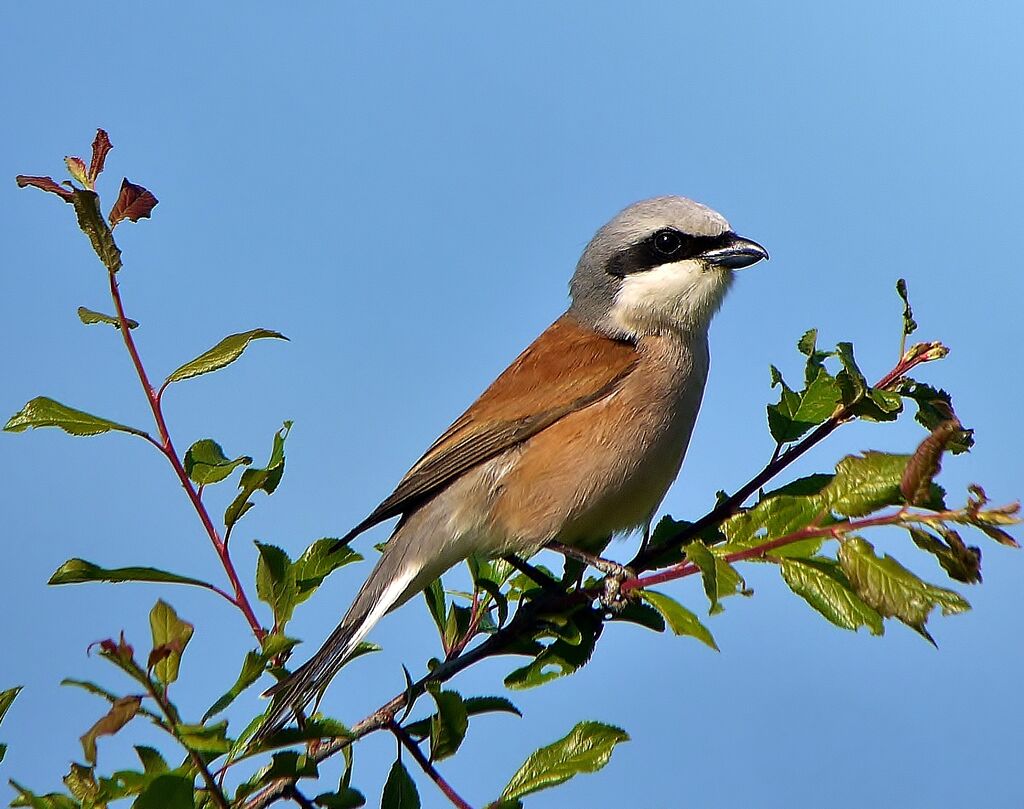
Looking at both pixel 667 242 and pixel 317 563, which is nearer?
pixel 317 563

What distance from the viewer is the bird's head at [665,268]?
3982 mm

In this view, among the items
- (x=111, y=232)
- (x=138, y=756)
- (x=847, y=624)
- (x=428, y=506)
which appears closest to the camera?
(x=847, y=624)

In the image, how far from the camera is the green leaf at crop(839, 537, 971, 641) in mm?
1826

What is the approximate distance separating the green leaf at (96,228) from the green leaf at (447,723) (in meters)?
1.09

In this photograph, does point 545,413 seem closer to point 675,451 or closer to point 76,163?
point 675,451

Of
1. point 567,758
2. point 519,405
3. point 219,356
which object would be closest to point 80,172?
point 219,356

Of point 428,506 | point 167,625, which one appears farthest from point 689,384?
point 167,625

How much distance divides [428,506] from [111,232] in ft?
5.03

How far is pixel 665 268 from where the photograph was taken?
13.3ft

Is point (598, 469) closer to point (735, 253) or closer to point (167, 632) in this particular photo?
point (735, 253)

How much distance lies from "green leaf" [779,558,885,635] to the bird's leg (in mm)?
443

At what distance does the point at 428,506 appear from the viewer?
3.56 meters

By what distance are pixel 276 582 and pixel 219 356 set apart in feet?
1.67

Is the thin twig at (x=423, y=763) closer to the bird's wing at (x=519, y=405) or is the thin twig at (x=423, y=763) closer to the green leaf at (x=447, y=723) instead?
the green leaf at (x=447, y=723)
